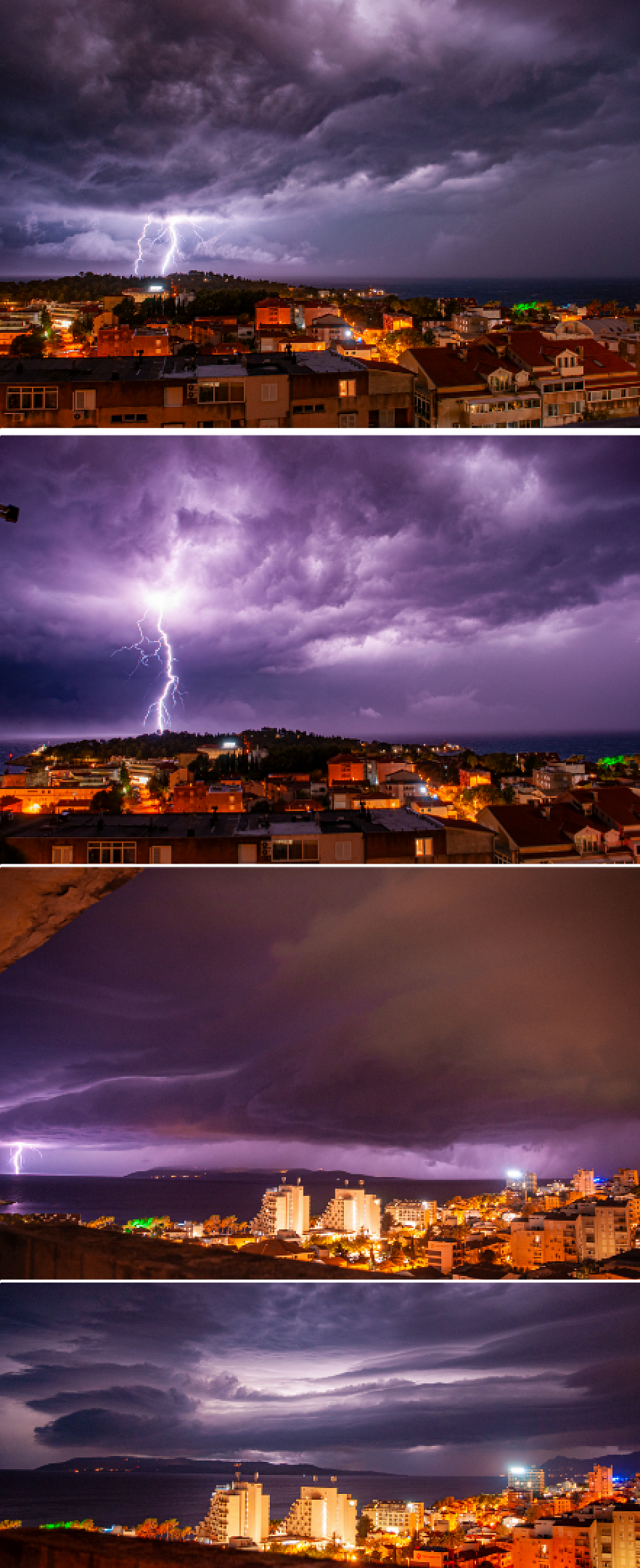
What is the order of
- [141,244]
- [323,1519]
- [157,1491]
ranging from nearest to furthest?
[323,1519], [157,1491], [141,244]

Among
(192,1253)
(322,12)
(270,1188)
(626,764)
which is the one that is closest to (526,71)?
(322,12)

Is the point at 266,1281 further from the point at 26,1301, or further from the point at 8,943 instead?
the point at 8,943

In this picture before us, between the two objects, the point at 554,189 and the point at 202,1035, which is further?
the point at 554,189

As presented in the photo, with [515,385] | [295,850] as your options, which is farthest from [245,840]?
[515,385]

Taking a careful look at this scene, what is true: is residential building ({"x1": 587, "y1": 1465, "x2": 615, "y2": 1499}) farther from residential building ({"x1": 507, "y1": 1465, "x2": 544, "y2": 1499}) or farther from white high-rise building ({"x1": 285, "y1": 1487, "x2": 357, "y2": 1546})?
white high-rise building ({"x1": 285, "y1": 1487, "x2": 357, "y2": 1546})

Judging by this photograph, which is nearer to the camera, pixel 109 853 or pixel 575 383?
pixel 109 853

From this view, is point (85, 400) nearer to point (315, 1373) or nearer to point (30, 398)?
point (30, 398)
